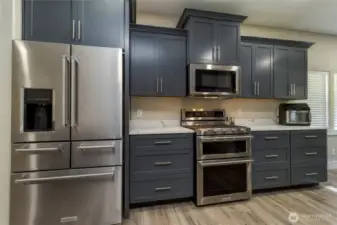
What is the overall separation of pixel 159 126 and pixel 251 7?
225cm

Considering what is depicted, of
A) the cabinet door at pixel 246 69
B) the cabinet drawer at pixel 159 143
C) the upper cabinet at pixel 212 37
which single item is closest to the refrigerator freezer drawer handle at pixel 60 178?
the cabinet drawer at pixel 159 143

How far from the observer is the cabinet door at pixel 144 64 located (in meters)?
2.62

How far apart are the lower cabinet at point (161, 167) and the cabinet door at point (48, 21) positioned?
1307mm

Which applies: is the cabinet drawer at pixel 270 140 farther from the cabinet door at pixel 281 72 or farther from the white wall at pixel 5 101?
the white wall at pixel 5 101

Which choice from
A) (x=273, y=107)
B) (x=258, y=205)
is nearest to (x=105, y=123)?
(x=258, y=205)

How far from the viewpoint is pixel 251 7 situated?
9.50 feet

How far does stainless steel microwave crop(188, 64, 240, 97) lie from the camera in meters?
2.70

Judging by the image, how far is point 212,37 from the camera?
2768mm

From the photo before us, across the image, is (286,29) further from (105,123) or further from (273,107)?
(105,123)

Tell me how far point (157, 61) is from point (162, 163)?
53.7 inches

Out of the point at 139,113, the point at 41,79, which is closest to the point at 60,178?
the point at 41,79

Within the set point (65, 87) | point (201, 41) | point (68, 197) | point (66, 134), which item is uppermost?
point (201, 41)

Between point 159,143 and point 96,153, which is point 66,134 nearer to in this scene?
point 96,153

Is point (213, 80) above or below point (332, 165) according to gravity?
above
